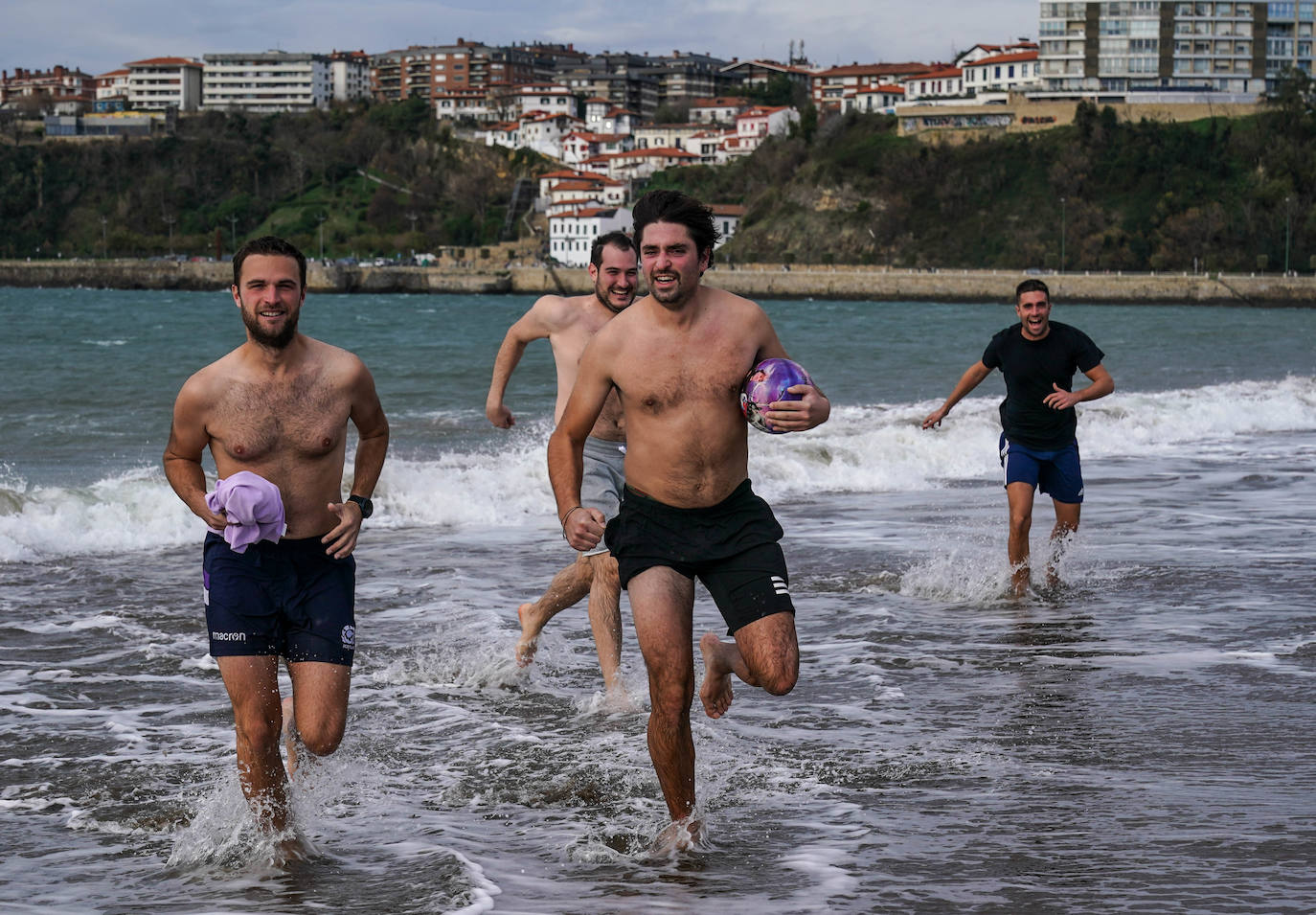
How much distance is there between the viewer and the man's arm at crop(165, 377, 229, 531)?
183 inches

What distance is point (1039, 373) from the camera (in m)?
8.80

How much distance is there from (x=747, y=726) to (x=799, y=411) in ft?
7.73

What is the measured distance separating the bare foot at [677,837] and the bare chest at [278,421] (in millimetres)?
1659

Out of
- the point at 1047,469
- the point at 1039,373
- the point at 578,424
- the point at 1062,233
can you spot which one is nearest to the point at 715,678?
the point at 578,424

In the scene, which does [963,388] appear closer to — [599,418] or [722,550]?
[599,418]

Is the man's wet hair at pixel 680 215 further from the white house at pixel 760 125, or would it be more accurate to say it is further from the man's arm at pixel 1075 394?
the white house at pixel 760 125

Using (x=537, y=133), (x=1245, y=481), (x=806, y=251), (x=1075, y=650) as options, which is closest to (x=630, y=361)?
(x=1075, y=650)

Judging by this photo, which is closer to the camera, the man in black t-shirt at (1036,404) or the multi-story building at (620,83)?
the man in black t-shirt at (1036,404)

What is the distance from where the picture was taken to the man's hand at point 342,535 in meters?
4.66

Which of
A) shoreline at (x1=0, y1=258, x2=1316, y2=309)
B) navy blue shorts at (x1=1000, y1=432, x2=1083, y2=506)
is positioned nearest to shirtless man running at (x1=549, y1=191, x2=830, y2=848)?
navy blue shorts at (x1=1000, y1=432, x2=1083, y2=506)

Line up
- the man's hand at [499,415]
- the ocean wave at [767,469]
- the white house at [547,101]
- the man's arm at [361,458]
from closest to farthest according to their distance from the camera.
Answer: the man's arm at [361,458] → the man's hand at [499,415] → the ocean wave at [767,469] → the white house at [547,101]

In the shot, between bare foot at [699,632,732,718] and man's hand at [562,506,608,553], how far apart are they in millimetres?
601

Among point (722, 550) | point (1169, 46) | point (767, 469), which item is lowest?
point (767, 469)

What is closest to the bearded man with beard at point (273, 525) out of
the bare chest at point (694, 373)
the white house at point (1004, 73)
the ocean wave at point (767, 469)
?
the bare chest at point (694, 373)
